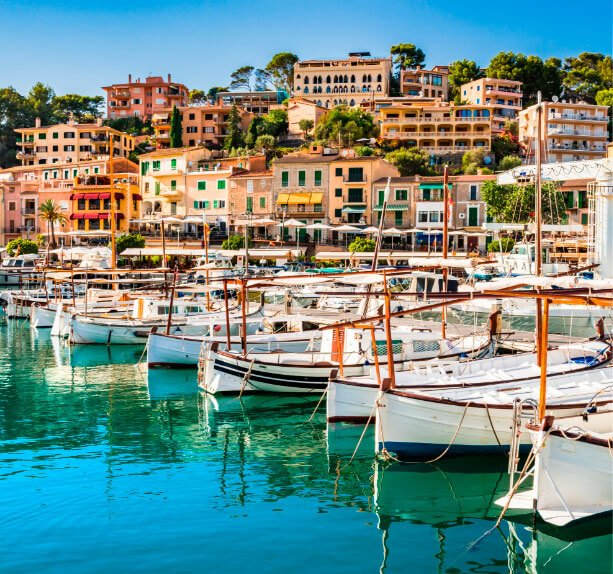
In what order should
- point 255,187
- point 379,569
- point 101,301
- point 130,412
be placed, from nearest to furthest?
point 379,569 → point 130,412 → point 101,301 → point 255,187

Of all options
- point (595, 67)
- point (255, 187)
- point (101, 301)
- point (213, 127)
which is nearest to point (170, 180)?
point (255, 187)

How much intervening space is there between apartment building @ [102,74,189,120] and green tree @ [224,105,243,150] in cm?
2506

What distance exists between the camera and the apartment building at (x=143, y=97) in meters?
131

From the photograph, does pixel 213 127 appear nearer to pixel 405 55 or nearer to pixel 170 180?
pixel 170 180

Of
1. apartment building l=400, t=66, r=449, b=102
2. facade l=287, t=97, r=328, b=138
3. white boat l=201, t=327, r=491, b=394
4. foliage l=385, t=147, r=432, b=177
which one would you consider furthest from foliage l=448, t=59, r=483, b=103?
white boat l=201, t=327, r=491, b=394

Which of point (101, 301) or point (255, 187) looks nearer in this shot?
point (101, 301)

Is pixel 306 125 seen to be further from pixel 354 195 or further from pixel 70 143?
pixel 70 143

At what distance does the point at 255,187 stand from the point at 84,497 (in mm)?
65741

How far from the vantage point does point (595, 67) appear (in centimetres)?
12100

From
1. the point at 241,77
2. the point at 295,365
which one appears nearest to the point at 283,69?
the point at 241,77

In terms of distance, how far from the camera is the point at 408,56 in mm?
133500

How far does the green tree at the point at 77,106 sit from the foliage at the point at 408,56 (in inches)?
2051

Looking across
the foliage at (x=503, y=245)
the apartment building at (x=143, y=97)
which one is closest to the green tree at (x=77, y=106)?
the apartment building at (x=143, y=97)

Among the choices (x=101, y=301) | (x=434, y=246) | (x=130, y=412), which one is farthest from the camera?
(x=434, y=246)
